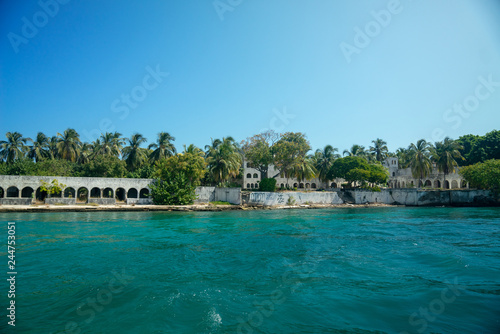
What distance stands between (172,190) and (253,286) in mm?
30614

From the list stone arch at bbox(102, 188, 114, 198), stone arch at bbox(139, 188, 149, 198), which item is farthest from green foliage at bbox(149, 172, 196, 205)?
stone arch at bbox(102, 188, 114, 198)

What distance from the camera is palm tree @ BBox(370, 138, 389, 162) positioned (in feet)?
227

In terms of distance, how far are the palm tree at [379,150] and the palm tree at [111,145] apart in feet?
183

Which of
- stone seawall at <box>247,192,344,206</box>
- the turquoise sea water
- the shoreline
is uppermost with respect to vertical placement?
stone seawall at <box>247,192,344,206</box>

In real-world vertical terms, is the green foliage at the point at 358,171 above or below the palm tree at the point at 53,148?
below

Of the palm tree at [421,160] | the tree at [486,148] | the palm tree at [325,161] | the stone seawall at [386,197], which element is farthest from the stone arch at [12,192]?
the tree at [486,148]

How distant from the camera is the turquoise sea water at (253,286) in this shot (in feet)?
21.4

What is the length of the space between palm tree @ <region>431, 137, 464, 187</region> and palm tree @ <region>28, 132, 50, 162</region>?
6680 cm

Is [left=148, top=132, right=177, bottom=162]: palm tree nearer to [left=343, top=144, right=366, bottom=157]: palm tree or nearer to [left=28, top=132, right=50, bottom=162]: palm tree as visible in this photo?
[left=28, top=132, right=50, bottom=162]: palm tree

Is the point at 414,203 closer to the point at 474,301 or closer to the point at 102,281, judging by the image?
the point at 474,301

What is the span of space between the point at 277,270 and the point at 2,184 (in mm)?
36663

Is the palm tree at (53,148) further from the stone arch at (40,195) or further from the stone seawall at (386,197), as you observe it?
the stone seawall at (386,197)

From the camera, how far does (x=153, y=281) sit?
353 inches

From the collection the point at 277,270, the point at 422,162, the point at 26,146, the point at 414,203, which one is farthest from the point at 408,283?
the point at 26,146
